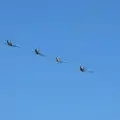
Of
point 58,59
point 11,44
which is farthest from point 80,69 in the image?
point 11,44

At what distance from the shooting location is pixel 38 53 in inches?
7505

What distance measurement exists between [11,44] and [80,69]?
82.1 feet

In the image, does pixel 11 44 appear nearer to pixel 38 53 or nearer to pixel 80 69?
pixel 38 53

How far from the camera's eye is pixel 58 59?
19338cm

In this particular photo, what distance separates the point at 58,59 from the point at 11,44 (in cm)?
1685

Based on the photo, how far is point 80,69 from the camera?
193 meters

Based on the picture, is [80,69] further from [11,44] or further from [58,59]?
[11,44]

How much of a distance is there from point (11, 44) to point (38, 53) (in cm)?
979

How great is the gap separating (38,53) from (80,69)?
15471mm

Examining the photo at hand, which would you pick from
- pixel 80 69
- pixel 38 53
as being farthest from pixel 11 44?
pixel 80 69

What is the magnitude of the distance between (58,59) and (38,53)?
24.8ft

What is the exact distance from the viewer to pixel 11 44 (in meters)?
192
